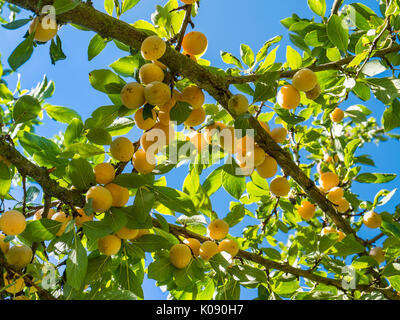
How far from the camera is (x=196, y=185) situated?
1.60m

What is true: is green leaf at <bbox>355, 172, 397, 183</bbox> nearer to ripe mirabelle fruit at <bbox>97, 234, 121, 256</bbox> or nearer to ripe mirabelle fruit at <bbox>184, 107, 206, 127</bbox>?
ripe mirabelle fruit at <bbox>184, 107, 206, 127</bbox>

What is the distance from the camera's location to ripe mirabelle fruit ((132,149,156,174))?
123 cm

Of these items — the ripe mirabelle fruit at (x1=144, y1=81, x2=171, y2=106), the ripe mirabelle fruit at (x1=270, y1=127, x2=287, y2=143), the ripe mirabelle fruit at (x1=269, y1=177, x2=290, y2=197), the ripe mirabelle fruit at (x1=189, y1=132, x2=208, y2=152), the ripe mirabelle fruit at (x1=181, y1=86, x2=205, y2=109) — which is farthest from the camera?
the ripe mirabelle fruit at (x1=269, y1=177, x2=290, y2=197)

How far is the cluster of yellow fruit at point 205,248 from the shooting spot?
1.29 m

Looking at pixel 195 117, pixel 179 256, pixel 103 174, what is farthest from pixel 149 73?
pixel 179 256

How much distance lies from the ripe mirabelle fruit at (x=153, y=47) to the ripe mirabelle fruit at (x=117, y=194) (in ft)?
1.44

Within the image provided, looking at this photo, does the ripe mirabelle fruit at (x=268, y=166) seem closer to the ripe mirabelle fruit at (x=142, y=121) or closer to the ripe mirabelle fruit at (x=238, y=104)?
the ripe mirabelle fruit at (x=238, y=104)

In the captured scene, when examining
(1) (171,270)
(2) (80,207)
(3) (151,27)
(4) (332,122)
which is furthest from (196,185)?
(4) (332,122)

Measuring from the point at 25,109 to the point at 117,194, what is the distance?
431 millimetres

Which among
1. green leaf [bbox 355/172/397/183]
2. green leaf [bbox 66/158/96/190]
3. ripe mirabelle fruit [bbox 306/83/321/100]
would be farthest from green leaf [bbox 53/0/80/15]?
green leaf [bbox 355/172/397/183]

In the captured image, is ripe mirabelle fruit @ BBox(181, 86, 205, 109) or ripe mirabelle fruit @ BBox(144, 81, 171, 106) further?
ripe mirabelle fruit @ BBox(181, 86, 205, 109)

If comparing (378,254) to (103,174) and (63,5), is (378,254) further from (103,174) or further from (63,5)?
(63,5)

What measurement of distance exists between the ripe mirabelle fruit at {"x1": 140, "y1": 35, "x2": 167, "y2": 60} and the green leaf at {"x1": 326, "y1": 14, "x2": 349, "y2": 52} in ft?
2.44

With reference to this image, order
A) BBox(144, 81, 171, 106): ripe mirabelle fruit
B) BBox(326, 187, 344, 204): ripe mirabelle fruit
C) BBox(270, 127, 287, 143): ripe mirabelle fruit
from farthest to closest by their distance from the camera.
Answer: BBox(326, 187, 344, 204): ripe mirabelle fruit < BBox(270, 127, 287, 143): ripe mirabelle fruit < BBox(144, 81, 171, 106): ripe mirabelle fruit
